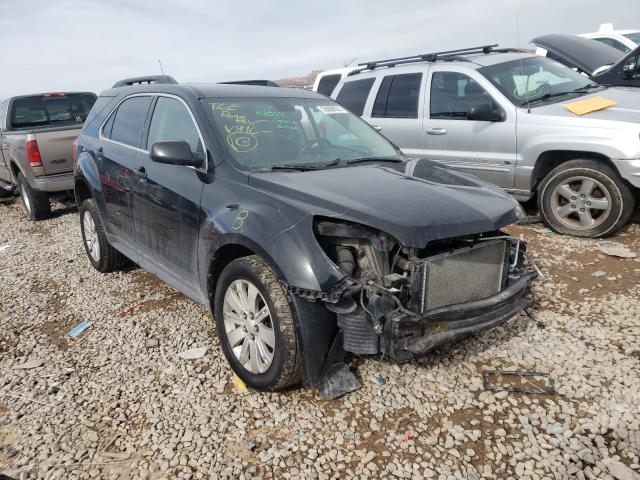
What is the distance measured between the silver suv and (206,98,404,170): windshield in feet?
7.11

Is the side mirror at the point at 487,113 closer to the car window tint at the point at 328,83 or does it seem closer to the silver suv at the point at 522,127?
A: the silver suv at the point at 522,127

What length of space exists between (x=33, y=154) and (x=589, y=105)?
7.44m

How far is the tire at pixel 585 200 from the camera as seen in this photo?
16.2ft

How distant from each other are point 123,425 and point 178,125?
208 centimetres

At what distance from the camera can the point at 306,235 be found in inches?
102

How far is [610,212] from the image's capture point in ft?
16.4

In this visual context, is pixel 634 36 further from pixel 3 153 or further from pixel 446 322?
pixel 3 153

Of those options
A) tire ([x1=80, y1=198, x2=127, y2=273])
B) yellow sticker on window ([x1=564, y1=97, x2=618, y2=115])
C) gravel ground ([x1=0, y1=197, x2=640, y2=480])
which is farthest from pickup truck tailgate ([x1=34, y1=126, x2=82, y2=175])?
yellow sticker on window ([x1=564, y1=97, x2=618, y2=115])

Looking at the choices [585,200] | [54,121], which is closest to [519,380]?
[585,200]

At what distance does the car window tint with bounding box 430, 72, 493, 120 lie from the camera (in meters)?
5.88

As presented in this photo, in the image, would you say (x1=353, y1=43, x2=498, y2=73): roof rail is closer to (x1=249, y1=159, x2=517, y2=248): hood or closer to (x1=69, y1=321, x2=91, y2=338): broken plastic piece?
(x1=249, y1=159, x2=517, y2=248): hood

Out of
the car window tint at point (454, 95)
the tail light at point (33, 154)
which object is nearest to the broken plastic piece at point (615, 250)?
A: the car window tint at point (454, 95)

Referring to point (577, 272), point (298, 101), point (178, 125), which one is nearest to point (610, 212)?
point (577, 272)

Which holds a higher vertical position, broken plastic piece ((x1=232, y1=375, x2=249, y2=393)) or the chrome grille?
the chrome grille
